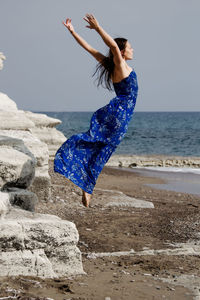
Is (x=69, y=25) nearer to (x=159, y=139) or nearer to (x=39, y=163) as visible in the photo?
(x=39, y=163)

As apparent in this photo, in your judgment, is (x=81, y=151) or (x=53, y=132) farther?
(x=53, y=132)

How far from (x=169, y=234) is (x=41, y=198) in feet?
7.05

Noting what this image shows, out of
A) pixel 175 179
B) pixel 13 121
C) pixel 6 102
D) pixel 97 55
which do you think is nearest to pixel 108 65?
pixel 97 55

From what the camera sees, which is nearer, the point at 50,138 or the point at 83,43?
the point at 83,43

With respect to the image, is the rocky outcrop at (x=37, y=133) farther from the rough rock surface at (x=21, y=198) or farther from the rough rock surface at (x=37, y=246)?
the rough rock surface at (x=37, y=246)

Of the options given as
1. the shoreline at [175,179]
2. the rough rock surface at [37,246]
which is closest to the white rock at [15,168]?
the rough rock surface at [37,246]

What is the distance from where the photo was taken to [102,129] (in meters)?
4.97

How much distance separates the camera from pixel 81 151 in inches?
193

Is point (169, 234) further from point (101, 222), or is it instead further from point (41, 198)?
point (41, 198)

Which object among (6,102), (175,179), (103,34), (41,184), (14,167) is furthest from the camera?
(175,179)

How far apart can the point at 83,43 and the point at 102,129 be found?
0.96 meters

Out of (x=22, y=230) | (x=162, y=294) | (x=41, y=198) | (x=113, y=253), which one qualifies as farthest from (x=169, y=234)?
(x=22, y=230)

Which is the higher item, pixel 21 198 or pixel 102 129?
pixel 102 129

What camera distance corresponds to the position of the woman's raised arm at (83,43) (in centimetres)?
502
